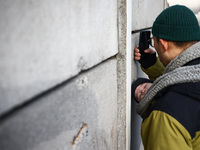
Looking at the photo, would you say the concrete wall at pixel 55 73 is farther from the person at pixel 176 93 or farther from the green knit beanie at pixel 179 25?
the green knit beanie at pixel 179 25

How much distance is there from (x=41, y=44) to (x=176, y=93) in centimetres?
101

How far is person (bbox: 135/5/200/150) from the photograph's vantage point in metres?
1.14

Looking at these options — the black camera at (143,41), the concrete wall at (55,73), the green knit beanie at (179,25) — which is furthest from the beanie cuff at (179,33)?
the concrete wall at (55,73)

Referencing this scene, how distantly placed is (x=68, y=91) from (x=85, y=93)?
0.55 ft

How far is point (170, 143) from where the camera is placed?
114 centimetres

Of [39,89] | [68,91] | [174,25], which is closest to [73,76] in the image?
[68,91]

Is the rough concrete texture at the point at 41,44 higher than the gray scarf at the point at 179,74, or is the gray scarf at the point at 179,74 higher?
the rough concrete texture at the point at 41,44

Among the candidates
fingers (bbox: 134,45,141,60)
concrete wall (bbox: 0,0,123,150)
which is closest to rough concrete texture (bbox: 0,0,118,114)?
concrete wall (bbox: 0,0,123,150)

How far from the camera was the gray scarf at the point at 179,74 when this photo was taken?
1230 mm

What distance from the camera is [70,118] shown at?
0.77m

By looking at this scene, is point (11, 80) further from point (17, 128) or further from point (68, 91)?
point (68, 91)

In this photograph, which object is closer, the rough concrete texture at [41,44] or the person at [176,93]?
the rough concrete texture at [41,44]

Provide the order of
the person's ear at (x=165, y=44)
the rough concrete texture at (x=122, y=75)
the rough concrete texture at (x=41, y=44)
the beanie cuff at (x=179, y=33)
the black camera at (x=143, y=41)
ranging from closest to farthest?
1. the rough concrete texture at (x=41, y=44)
2. the rough concrete texture at (x=122, y=75)
3. the beanie cuff at (x=179, y=33)
4. the person's ear at (x=165, y=44)
5. the black camera at (x=143, y=41)

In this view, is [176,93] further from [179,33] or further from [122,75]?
[179,33]
